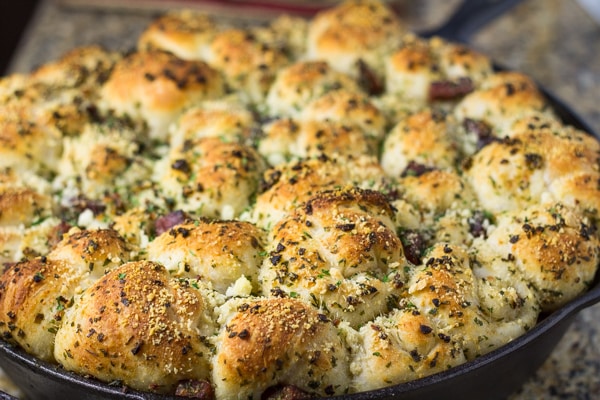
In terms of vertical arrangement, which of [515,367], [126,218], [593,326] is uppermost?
[126,218]

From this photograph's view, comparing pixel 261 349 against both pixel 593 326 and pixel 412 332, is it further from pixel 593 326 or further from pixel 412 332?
pixel 593 326

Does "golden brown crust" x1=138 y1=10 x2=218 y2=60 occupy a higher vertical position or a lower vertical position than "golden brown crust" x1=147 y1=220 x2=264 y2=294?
higher

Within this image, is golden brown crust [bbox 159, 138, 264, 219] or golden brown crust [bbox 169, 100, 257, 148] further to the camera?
golden brown crust [bbox 169, 100, 257, 148]

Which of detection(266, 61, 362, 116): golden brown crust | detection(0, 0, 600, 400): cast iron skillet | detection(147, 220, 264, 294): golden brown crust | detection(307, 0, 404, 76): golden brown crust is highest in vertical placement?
detection(307, 0, 404, 76): golden brown crust

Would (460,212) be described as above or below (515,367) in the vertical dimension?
above

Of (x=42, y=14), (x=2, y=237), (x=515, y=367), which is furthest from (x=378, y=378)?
(x=42, y=14)

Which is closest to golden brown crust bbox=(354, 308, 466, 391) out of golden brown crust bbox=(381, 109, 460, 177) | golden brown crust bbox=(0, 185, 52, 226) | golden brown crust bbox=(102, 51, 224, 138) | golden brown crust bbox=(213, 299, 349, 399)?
golden brown crust bbox=(213, 299, 349, 399)

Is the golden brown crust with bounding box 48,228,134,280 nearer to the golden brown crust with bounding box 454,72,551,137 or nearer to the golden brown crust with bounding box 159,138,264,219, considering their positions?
the golden brown crust with bounding box 159,138,264,219
